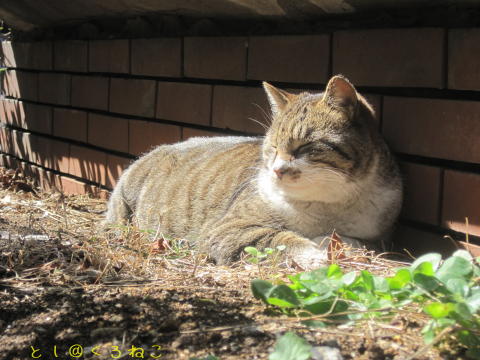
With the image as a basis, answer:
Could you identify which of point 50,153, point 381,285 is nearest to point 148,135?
point 50,153

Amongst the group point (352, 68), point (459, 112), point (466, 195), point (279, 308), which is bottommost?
point (279, 308)

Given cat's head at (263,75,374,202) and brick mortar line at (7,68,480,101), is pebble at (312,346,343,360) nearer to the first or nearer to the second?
cat's head at (263,75,374,202)

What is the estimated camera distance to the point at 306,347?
138 centimetres

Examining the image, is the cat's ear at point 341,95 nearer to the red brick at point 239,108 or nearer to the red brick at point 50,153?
the red brick at point 239,108

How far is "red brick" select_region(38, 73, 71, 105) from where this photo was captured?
5141 millimetres

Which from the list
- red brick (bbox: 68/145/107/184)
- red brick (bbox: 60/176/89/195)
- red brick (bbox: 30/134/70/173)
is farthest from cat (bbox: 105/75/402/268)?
red brick (bbox: 30/134/70/173)

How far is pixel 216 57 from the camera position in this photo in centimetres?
366

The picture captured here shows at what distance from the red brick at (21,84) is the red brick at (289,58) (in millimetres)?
2838

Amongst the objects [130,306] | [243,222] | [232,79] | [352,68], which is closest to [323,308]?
[130,306]

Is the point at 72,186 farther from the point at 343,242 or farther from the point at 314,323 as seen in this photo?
the point at 314,323

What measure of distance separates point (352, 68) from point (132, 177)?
67.2 inches

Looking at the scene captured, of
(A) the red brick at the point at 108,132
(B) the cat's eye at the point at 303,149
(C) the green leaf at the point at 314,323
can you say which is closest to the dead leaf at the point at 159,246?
(B) the cat's eye at the point at 303,149

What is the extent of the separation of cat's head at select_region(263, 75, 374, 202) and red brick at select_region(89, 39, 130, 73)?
2.05 m

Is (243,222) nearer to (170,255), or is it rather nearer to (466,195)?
(170,255)
